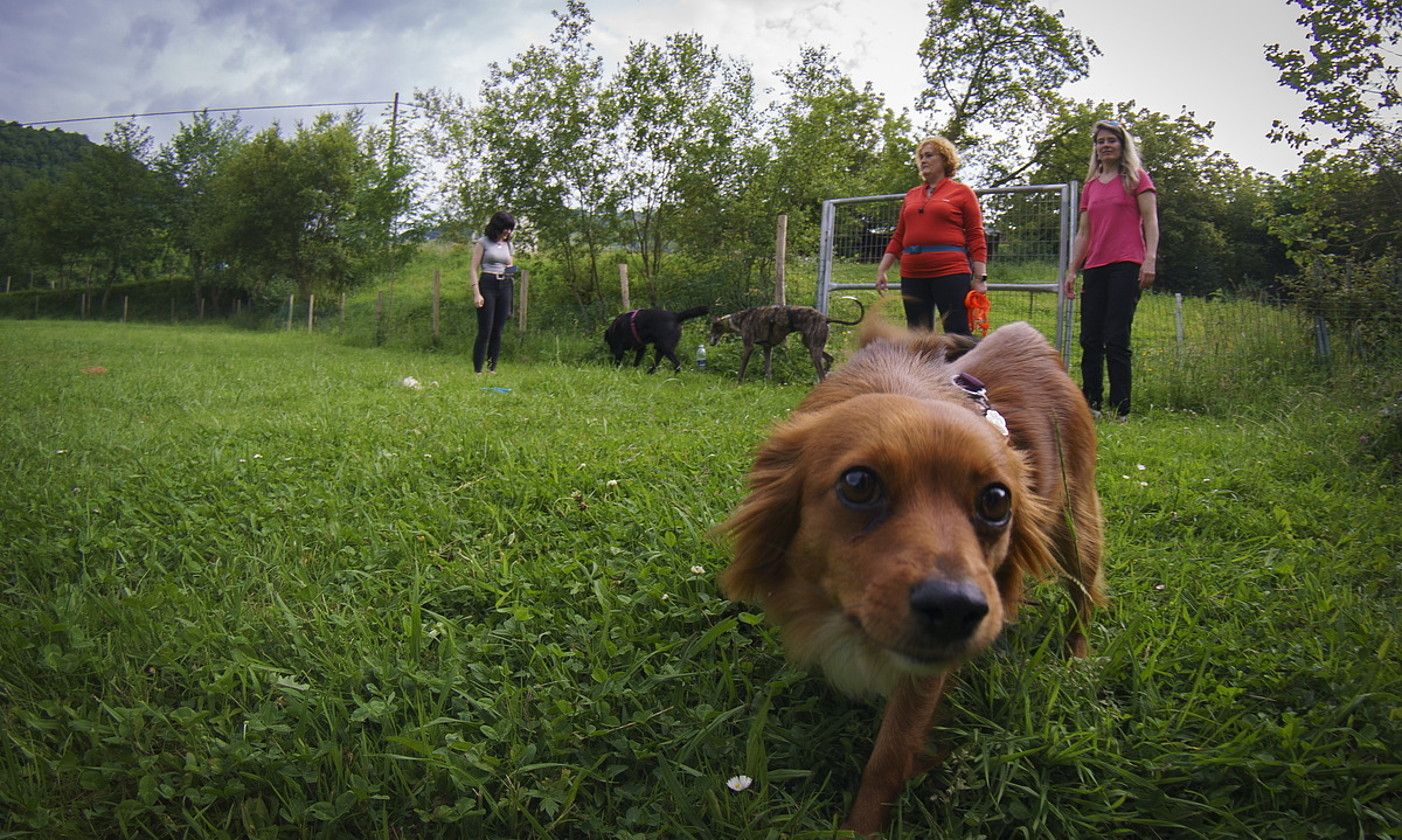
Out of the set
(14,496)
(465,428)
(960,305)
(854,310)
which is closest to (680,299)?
(854,310)

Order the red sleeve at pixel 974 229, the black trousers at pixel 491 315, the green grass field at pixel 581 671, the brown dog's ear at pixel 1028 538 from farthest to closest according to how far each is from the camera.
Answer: the black trousers at pixel 491 315 < the red sleeve at pixel 974 229 < the brown dog's ear at pixel 1028 538 < the green grass field at pixel 581 671

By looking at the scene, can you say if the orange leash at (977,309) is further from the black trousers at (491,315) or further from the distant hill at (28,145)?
the distant hill at (28,145)

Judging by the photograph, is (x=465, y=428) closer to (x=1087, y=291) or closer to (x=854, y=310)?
(x=1087, y=291)

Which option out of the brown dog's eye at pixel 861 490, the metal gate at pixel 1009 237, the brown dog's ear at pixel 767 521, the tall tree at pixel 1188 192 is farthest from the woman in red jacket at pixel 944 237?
the tall tree at pixel 1188 192

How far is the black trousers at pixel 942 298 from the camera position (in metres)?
5.90

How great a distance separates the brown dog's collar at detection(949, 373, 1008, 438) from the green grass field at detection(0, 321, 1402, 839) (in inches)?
24.6

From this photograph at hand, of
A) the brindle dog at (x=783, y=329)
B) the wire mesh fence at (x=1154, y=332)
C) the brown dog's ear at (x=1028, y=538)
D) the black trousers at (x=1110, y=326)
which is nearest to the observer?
the brown dog's ear at (x=1028, y=538)

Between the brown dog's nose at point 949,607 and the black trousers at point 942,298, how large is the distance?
4754 millimetres

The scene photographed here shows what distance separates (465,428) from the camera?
187 inches

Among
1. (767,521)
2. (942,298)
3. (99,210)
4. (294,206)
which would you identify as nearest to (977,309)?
(942,298)

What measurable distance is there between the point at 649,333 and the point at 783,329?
A: 7.23 ft

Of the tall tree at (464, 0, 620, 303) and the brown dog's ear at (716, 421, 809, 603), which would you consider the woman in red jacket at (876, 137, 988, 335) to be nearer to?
the brown dog's ear at (716, 421, 809, 603)

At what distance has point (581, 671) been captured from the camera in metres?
1.97

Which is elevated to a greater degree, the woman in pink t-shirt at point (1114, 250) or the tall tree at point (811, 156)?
the tall tree at point (811, 156)
